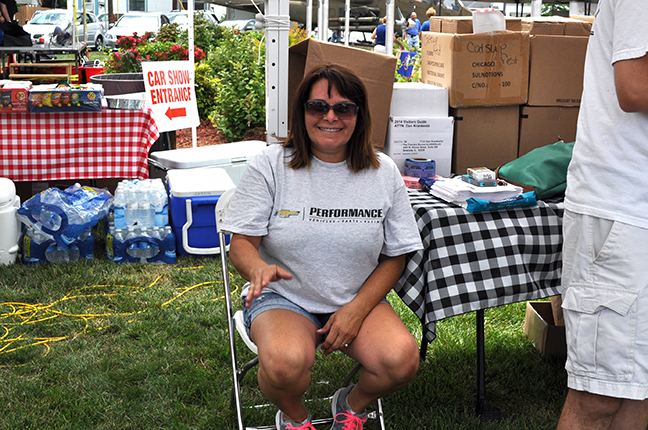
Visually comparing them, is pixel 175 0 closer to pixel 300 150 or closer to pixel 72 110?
pixel 72 110

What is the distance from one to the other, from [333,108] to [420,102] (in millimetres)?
974

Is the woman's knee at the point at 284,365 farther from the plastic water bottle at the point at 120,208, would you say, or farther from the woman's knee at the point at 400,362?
the plastic water bottle at the point at 120,208

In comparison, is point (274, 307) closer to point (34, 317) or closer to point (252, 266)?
point (252, 266)

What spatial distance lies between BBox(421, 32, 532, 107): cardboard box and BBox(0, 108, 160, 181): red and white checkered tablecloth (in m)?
2.87

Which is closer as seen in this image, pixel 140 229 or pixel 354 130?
pixel 354 130

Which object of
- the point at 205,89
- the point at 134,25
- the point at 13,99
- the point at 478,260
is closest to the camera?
the point at 478,260

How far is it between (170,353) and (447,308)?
4.92 feet

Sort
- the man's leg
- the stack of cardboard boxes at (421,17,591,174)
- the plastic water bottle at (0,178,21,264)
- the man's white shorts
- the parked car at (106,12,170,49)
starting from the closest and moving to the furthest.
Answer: the man's white shorts, the man's leg, the stack of cardboard boxes at (421,17,591,174), the plastic water bottle at (0,178,21,264), the parked car at (106,12,170,49)

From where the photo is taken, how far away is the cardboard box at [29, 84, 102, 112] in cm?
490

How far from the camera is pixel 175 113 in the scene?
603cm

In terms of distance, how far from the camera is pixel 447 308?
2381 mm

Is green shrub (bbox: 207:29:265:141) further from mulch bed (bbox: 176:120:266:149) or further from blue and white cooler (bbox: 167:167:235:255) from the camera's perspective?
blue and white cooler (bbox: 167:167:235:255)

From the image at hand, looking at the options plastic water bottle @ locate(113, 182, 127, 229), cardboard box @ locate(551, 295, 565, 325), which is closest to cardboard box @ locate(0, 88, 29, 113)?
plastic water bottle @ locate(113, 182, 127, 229)

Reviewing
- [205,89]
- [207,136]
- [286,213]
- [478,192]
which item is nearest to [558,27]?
[478,192]
